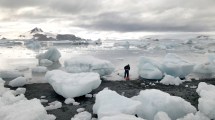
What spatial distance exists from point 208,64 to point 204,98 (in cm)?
1063

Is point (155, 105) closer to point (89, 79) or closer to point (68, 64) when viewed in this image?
Result: point (89, 79)

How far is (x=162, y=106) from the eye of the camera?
7180 millimetres

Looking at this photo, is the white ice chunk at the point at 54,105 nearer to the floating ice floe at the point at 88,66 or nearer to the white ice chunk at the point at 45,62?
the floating ice floe at the point at 88,66

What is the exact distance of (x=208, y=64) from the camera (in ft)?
56.3

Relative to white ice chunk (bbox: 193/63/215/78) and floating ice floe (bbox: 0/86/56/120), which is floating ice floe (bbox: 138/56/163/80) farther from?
floating ice floe (bbox: 0/86/56/120)

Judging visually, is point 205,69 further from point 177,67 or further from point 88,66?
point 88,66

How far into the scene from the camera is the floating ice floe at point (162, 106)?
284 inches

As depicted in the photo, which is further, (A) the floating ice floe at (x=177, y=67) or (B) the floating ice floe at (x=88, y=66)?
(A) the floating ice floe at (x=177, y=67)

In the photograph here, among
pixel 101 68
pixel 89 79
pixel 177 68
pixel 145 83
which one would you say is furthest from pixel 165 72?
pixel 89 79

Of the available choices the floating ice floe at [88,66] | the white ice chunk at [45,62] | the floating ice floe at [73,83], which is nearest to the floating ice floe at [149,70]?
the floating ice floe at [88,66]

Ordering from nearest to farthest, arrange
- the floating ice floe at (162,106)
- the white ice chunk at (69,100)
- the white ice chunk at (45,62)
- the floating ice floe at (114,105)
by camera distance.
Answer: the floating ice floe at (114,105) → the floating ice floe at (162,106) → the white ice chunk at (69,100) → the white ice chunk at (45,62)

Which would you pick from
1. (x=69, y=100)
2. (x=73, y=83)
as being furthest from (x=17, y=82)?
(x=69, y=100)

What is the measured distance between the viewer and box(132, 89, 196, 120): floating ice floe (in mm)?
7203

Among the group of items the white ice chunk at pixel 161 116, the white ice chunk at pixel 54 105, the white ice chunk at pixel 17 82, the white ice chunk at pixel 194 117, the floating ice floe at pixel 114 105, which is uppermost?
the floating ice floe at pixel 114 105
